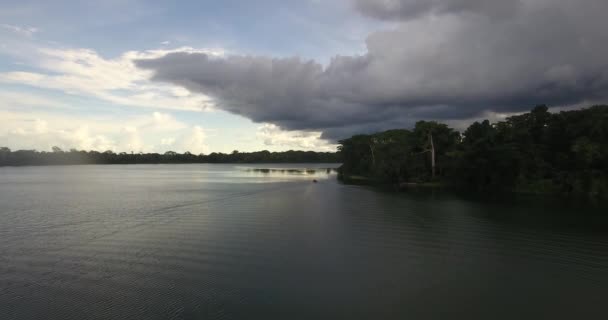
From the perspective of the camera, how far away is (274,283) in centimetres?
1408

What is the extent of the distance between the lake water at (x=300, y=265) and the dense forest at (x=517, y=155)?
15.4 m

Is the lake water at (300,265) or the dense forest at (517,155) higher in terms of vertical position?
the dense forest at (517,155)

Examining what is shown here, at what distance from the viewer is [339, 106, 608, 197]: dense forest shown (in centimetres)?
4219

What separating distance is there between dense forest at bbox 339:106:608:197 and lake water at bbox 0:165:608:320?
50.6 ft

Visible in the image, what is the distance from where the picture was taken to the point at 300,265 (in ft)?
54.3

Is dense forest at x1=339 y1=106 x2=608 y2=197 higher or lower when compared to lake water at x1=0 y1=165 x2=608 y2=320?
higher

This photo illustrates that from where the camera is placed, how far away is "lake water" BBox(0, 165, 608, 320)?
11984 millimetres

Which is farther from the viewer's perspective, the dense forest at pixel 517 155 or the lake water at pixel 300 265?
the dense forest at pixel 517 155

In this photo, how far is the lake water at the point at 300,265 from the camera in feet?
39.3

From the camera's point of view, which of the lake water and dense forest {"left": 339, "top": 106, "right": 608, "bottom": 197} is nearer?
the lake water

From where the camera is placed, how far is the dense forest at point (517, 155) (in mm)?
42188

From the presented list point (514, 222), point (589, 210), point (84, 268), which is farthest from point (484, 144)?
point (84, 268)

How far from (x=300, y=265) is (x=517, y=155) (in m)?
42.9

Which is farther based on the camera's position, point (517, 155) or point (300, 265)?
point (517, 155)
